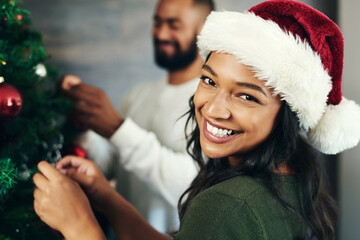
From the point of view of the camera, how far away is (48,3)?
5.95 ft

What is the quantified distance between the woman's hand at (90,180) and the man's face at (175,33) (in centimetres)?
77

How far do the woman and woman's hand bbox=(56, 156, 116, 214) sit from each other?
0.37 ft

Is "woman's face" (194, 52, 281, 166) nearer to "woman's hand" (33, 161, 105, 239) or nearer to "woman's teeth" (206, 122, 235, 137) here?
"woman's teeth" (206, 122, 235, 137)

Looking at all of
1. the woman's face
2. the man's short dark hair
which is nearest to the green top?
the woman's face

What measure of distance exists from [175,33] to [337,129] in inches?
38.4

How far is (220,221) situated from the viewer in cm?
69

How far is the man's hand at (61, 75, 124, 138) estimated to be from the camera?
1.36 meters

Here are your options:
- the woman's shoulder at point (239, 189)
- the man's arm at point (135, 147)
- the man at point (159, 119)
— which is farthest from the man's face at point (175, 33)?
the woman's shoulder at point (239, 189)

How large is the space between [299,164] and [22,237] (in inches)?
30.8

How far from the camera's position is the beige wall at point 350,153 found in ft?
4.96

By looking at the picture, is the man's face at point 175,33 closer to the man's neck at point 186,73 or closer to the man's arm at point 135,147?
the man's neck at point 186,73

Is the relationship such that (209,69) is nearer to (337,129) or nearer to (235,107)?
(235,107)

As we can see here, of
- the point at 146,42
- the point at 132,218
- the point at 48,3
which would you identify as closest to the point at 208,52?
the point at 132,218

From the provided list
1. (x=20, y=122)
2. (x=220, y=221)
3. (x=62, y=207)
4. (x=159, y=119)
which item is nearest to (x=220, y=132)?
(x=220, y=221)
